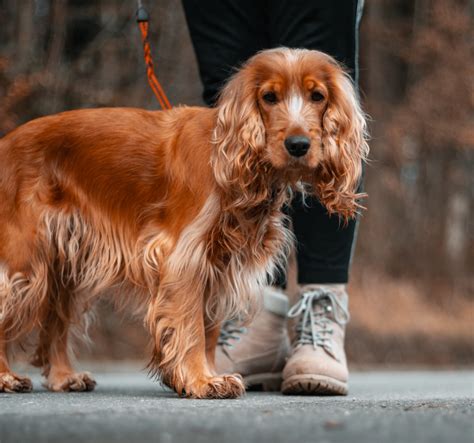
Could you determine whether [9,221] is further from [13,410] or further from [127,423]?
[127,423]

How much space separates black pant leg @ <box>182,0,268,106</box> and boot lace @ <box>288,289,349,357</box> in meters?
0.90

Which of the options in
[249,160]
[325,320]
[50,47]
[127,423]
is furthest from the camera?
[50,47]

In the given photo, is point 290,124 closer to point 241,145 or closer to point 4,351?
point 241,145

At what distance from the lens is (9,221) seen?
148 inches

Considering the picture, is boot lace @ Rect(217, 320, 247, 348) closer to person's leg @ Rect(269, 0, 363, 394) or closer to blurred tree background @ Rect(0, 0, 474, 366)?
person's leg @ Rect(269, 0, 363, 394)

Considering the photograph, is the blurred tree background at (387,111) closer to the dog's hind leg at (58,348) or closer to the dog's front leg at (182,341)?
the dog's hind leg at (58,348)

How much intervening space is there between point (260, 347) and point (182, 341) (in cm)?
65

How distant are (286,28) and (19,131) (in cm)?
112

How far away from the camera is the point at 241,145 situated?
3455mm

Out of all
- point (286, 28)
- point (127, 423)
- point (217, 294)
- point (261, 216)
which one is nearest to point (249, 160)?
point (261, 216)

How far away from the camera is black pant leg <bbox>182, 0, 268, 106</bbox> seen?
4.10 metres

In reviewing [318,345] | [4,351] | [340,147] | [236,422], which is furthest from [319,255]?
[236,422]

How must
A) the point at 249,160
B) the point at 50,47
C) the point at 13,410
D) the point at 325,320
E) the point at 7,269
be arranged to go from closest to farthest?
the point at 13,410
the point at 249,160
the point at 7,269
the point at 325,320
the point at 50,47

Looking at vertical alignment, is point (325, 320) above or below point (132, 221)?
below
